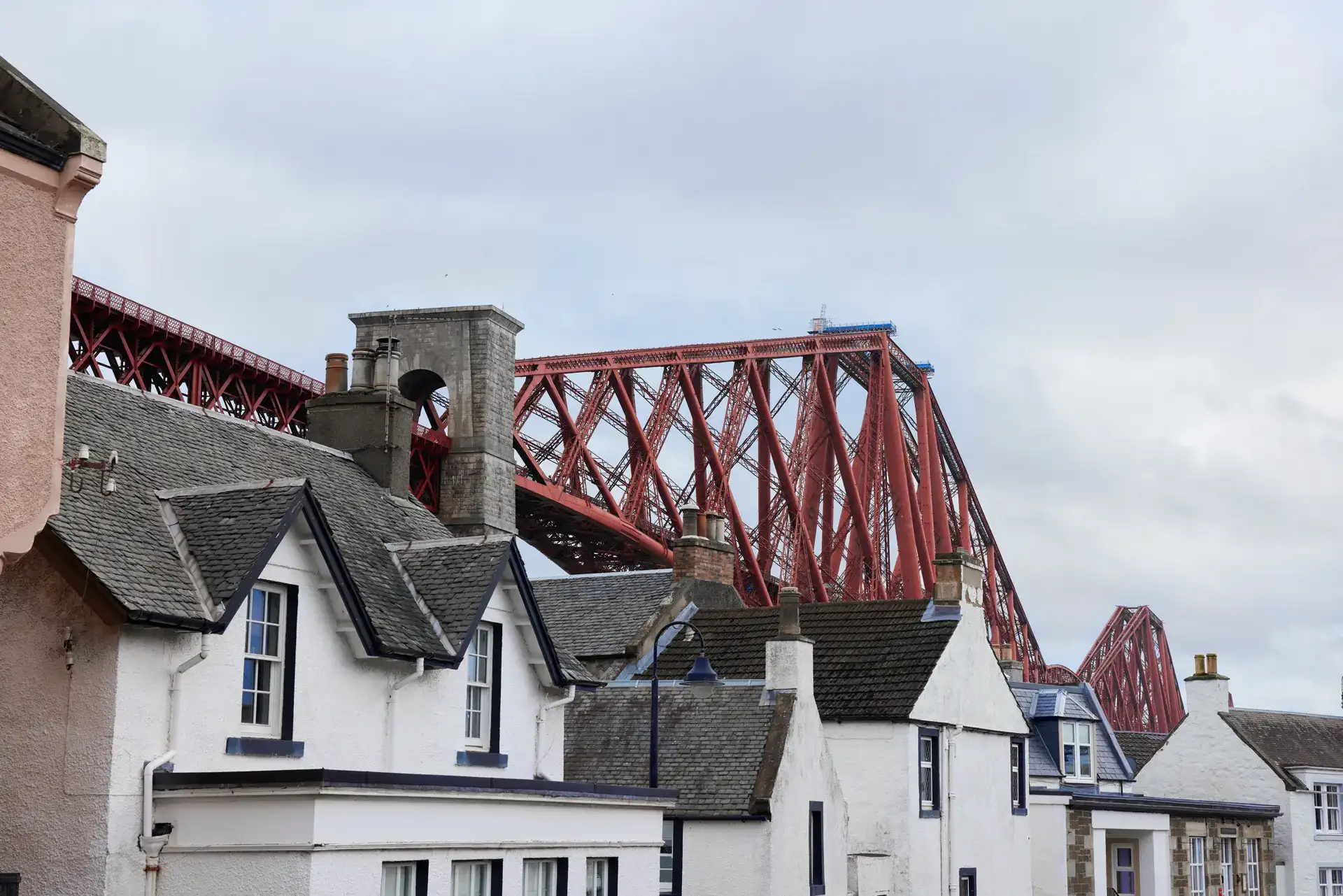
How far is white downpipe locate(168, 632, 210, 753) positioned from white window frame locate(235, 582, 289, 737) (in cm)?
99

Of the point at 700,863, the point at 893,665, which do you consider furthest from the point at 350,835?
the point at 893,665

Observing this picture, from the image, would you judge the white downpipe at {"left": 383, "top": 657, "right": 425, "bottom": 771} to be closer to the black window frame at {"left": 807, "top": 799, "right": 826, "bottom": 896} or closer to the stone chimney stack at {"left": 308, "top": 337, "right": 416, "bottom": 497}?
the stone chimney stack at {"left": 308, "top": 337, "right": 416, "bottom": 497}

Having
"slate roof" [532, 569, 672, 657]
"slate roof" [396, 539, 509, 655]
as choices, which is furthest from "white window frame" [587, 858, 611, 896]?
"slate roof" [532, 569, 672, 657]

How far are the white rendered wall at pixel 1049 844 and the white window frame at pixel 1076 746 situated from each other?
345cm

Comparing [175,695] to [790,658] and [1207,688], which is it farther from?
[1207,688]

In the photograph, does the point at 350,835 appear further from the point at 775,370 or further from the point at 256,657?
the point at 775,370

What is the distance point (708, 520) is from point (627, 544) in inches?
1675

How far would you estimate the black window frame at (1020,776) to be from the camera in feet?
118

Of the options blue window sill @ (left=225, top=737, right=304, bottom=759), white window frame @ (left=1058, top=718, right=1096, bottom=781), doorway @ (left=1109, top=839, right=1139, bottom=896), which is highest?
white window frame @ (left=1058, top=718, right=1096, bottom=781)

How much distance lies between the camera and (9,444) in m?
14.6

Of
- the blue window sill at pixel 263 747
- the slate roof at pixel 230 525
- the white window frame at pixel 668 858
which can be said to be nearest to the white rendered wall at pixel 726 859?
the white window frame at pixel 668 858

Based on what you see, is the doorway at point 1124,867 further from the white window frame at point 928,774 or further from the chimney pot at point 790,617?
the chimney pot at point 790,617

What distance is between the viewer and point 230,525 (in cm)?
1889

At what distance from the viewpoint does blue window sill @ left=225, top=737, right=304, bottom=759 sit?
18.2 m
